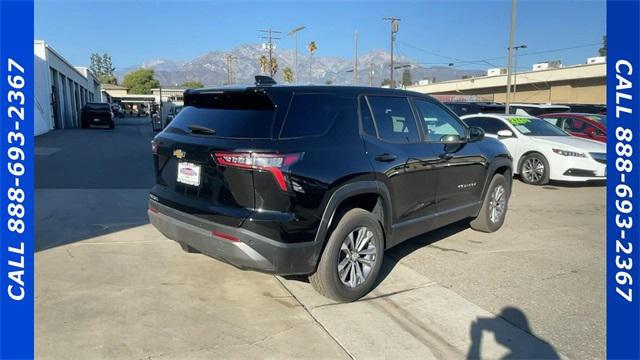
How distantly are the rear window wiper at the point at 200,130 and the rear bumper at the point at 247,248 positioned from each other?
0.70m

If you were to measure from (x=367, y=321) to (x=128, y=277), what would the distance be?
229cm

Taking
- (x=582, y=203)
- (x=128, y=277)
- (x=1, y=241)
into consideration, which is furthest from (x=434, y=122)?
(x=582, y=203)

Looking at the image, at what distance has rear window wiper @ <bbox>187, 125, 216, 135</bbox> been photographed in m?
3.78

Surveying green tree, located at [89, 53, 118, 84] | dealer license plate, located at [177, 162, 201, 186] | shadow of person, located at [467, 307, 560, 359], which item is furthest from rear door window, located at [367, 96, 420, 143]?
green tree, located at [89, 53, 118, 84]

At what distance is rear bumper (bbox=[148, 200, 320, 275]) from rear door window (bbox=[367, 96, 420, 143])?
4.76 feet

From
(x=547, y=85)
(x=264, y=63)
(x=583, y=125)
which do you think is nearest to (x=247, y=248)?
(x=583, y=125)

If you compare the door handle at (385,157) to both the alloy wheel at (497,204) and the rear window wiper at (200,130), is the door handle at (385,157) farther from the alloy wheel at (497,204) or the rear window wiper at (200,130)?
the alloy wheel at (497,204)

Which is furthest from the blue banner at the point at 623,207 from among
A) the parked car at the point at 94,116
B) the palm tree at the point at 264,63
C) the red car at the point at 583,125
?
the palm tree at the point at 264,63

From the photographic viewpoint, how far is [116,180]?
368 inches

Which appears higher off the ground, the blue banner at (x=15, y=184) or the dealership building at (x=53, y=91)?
the dealership building at (x=53, y=91)

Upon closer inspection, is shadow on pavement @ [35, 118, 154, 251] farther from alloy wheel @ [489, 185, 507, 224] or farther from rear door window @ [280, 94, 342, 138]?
alloy wheel @ [489, 185, 507, 224]

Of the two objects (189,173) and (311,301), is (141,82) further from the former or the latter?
(311,301)

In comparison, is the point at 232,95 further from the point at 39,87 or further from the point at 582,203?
the point at 39,87

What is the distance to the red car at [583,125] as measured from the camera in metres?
12.6
